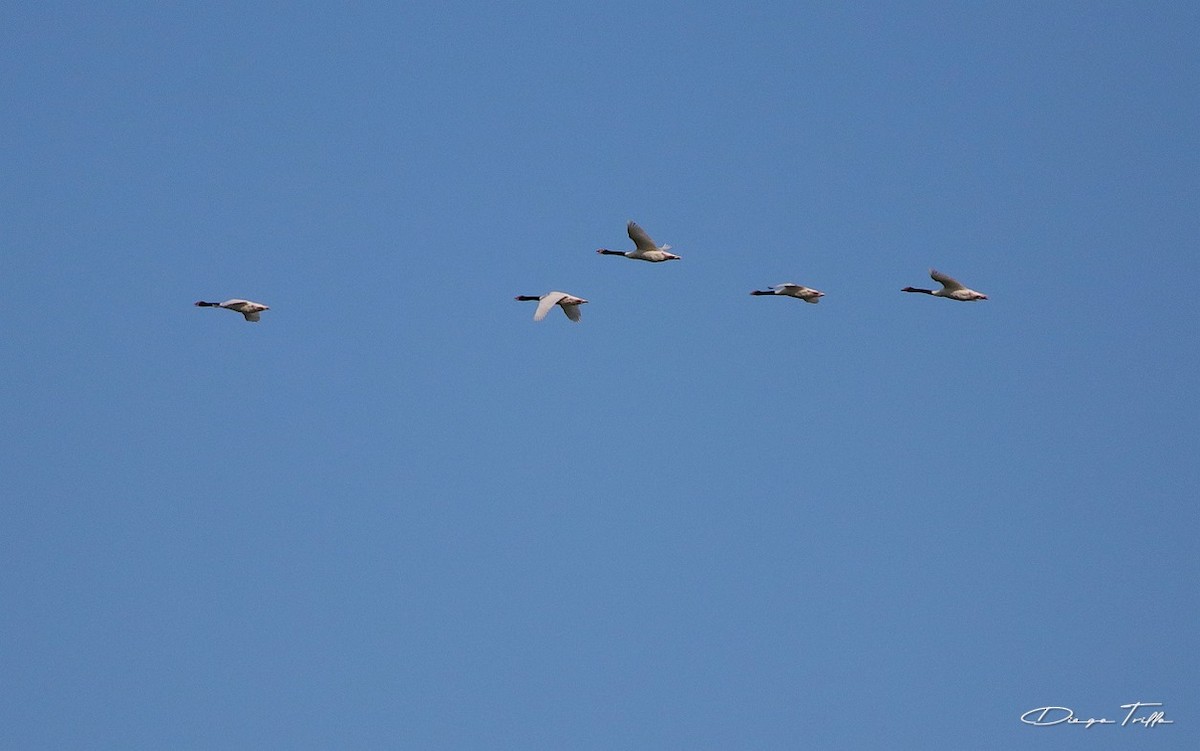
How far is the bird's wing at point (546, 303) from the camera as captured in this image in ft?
219

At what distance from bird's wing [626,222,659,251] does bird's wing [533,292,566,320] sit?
10.5 feet

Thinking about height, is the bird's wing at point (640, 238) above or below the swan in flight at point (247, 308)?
above

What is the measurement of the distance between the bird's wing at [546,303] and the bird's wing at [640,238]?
10.5ft

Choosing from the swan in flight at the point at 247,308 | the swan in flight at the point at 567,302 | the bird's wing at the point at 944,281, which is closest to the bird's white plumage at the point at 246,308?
the swan in flight at the point at 247,308

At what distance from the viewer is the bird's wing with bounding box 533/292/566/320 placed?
66750 millimetres

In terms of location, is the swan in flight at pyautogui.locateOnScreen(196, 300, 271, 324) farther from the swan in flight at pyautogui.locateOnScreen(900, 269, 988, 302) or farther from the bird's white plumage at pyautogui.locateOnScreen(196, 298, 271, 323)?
the swan in flight at pyautogui.locateOnScreen(900, 269, 988, 302)

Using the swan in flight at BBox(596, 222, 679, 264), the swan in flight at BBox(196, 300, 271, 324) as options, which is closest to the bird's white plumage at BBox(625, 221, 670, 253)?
the swan in flight at BBox(596, 222, 679, 264)

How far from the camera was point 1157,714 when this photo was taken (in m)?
74.3

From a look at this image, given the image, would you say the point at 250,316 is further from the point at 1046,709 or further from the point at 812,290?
the point at 1046,709

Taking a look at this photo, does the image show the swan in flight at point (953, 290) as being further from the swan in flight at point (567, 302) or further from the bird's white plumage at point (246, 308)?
the bird's white plumage at point (246, 308)

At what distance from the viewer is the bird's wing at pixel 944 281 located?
71.3 meters

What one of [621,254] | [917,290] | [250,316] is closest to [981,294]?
[917,290]

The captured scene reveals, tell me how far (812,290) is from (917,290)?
732 centimetres

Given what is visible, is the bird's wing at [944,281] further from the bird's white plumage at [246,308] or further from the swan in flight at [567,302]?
the bird's white plumage at [246,308]
